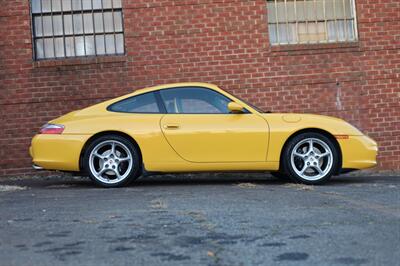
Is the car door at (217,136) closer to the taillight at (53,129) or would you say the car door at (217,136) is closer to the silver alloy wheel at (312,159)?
the silver alloy wheel at (312,159)

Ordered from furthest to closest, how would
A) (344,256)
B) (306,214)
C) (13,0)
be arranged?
1. (13,0)
2. (306,214)
3. (344,256)

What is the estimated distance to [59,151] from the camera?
7.71 metres

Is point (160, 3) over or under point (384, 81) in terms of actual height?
over

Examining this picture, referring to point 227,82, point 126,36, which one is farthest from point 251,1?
point 126,36

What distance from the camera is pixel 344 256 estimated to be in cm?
409

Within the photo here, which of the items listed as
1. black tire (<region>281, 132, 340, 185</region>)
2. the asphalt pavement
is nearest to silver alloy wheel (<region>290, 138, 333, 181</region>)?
black tire (<region>281, 132, 340, 185</region>)

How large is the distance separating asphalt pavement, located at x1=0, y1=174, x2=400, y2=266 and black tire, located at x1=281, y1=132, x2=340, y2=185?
0.93 ft

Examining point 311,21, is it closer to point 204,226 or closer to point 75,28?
point 75,28

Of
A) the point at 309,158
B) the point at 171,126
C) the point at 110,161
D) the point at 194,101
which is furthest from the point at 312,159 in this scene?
the point at 110,161

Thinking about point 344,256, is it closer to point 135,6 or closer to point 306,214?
point 306,214

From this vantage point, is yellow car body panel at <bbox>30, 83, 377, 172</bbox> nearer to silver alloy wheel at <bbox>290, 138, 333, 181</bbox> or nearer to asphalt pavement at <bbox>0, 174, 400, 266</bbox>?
silver alloy wheel at <bbox>290, 138, 333, 181</bbox>

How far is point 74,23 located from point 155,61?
4.86 ft

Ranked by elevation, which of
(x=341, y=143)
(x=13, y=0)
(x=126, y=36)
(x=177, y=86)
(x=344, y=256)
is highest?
(x=13, y=0)

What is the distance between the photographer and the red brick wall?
10.2 m
